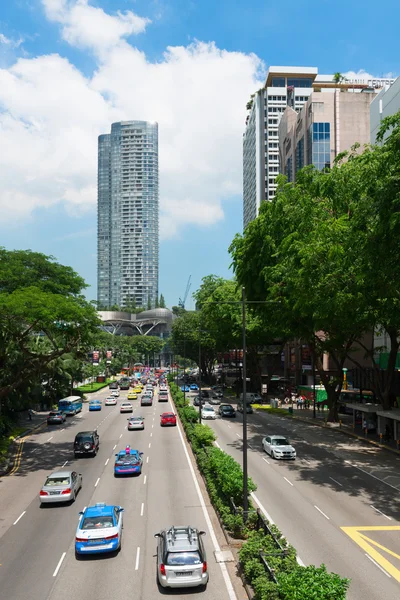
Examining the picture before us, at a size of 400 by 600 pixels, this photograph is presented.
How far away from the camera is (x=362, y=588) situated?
15.4 metres

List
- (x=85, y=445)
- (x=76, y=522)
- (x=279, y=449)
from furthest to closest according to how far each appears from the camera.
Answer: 1. (x=85, y=445)
2. (x=279, y=449)
3. (x=76, y=522)

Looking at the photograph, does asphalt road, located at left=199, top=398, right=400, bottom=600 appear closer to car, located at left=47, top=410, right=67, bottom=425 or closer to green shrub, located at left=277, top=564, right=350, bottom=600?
green shrub, located at left=277, top=564, right=350, bottom=600

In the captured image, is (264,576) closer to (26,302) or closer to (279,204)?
(26,302)

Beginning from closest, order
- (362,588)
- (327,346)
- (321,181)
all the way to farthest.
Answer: (362,588) → (321,181) → (327,346)

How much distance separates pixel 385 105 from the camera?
2035 inches

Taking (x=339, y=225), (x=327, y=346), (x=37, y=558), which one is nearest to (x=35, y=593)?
(x=37, y=558)

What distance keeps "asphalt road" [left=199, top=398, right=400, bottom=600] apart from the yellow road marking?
31 millimetres

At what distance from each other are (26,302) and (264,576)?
81.2 feet

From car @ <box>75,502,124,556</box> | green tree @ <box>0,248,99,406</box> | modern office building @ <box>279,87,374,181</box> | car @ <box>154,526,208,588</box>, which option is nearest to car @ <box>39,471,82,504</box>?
car @ <box>75,502,124,556</box>

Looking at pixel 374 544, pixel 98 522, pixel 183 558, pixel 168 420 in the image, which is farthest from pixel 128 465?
pixel 168 420

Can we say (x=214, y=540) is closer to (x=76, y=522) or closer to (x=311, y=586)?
(x=76, y=522)

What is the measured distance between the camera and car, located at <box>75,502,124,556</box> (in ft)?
59.3

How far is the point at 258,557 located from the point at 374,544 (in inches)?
238


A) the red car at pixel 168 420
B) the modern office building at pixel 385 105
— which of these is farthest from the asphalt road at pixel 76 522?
the modern office building at pixel 385 105
